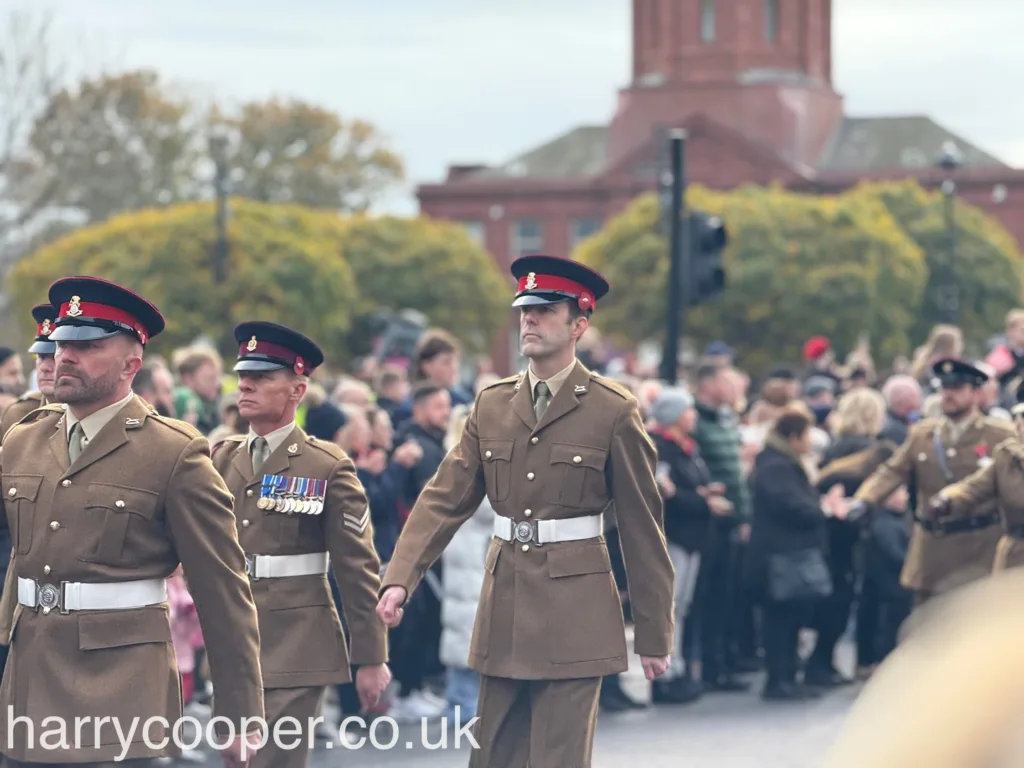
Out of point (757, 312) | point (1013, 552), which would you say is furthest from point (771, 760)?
point (757, 312)

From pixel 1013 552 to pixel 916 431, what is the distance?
1927 millimetres

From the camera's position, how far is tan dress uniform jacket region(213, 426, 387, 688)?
23.6ft

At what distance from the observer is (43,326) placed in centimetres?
717

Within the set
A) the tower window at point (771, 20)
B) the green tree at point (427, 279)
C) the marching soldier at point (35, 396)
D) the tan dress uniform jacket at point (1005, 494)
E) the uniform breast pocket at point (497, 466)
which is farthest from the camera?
the tower window at point (771, 20)

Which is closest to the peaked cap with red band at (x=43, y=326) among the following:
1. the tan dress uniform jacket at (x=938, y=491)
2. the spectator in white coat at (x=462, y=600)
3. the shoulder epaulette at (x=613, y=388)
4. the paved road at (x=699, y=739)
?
the shoulder epaulette at (x=613, y=388)

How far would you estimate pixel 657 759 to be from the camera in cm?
1073

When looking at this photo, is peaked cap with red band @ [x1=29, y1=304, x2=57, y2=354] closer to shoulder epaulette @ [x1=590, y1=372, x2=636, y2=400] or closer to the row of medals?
the row of medals

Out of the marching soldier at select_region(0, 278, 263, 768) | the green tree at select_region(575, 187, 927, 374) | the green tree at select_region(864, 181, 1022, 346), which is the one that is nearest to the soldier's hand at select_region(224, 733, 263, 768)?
the marching soldier at select_region(0, 278, 263, 768)

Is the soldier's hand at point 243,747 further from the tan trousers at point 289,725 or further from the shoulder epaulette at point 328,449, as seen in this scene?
the shoulder epaulette at point 328,449

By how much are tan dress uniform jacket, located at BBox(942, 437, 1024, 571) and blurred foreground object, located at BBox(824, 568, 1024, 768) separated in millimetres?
7781

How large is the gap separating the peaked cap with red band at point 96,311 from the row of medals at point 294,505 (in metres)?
1.68

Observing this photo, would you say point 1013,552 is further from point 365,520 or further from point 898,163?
point 898,163

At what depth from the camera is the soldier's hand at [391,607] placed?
279 inches

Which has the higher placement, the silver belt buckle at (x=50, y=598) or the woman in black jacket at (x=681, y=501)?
the silver belt buckle at (x=50, y=598)
